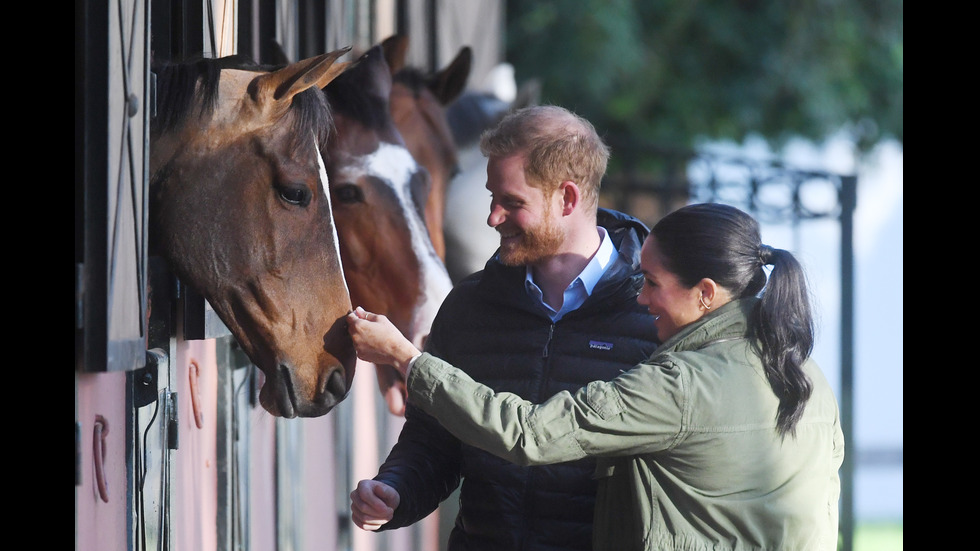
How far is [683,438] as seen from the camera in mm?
1995

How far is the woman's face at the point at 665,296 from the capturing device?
6.98 feet

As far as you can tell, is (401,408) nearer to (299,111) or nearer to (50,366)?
(299,111)

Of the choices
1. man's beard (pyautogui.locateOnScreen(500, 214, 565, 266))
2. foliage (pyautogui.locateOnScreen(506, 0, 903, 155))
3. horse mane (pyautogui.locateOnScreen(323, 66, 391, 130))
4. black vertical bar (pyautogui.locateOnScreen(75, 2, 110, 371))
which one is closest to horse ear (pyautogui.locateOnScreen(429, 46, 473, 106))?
horse mane (pyautogui.locateOnScreen(323, 66, 391, 130))

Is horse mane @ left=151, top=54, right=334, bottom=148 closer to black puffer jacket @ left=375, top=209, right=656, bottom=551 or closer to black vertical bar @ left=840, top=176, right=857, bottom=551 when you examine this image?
black puffer jacket @ left=375, top=209, right=656, bottom=551

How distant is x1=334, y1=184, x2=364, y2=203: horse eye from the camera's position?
3262 millimetres

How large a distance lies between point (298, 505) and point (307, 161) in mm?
2107

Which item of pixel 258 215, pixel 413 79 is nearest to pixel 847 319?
pixel 413 79

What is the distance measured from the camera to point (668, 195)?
921cm

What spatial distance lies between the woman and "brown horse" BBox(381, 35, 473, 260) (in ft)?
5.91

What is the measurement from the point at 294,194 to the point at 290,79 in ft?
0.78

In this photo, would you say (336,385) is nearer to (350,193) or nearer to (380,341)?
(380,341)

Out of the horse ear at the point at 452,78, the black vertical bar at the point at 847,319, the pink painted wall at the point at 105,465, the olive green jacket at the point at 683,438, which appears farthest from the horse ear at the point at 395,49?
the black vertical bar at the point at 847,319
